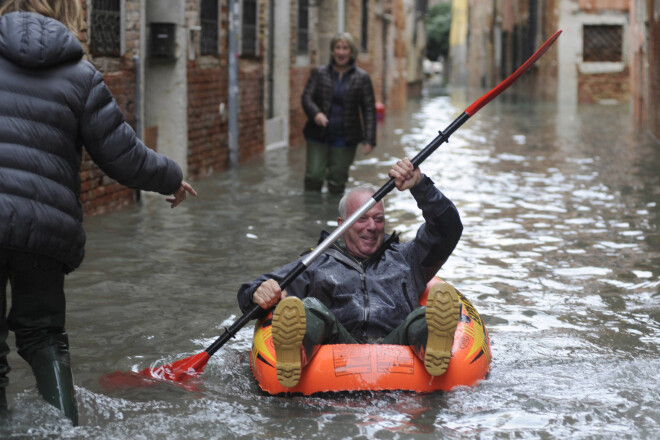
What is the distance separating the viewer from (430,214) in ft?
16.3

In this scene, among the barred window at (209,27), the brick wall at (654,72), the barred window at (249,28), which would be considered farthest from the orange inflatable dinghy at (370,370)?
the brick wall at (654,72)

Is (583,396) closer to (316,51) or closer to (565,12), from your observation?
(316,51)

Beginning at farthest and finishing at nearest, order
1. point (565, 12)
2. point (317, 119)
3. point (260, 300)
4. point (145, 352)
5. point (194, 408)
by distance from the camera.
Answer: point (565, 12)
point (317, 119)
point (145, 352)
point (260, 300)
point (194, 408)

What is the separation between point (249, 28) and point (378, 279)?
10423 mm

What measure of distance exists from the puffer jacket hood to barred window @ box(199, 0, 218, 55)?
9.31 meters

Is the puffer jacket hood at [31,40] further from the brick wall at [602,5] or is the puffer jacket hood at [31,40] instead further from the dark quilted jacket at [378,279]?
the brick wall at [602,5]

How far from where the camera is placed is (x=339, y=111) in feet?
35.4

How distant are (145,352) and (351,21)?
1888cm

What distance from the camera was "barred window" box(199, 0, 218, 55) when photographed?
42.6ft

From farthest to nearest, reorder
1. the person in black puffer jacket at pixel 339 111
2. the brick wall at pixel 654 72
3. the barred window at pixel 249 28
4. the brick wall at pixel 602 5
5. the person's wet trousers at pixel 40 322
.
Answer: the brick wall at pixel 602 5 → the brick wall at pixel 654 72 → the barred window at pixel 249 28 → the person in black puffer jacket at pixel 339 111 → the person's wet trousers at pixel 40 322

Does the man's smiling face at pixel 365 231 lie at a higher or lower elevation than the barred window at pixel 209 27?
lower

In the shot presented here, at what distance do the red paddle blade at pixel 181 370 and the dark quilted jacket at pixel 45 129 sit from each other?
1.31m

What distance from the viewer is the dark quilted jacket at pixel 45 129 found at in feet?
12.0

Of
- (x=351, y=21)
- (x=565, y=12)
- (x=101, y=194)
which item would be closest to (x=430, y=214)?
(x=101, y=194)
